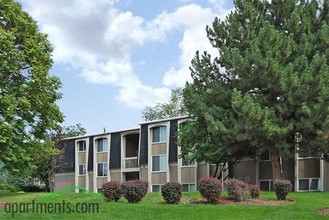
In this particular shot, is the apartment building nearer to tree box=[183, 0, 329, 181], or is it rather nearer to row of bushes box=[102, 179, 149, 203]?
tree box=[183, 0, 329, 181]

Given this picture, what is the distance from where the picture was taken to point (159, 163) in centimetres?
4462

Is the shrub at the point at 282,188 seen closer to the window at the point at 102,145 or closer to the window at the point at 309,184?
the window at the point at 309,184

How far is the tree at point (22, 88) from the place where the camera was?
2675 centimetres

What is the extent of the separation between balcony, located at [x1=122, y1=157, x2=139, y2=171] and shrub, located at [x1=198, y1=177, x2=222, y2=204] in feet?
91.7

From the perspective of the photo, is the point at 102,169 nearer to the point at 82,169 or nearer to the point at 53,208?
the point at 82,169

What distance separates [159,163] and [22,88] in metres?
19.1

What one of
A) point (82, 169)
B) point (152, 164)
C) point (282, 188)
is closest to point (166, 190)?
point (282, 188)

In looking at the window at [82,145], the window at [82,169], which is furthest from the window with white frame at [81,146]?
the window at [82,169]

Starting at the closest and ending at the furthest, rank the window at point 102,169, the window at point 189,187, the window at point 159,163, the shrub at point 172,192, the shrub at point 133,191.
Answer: the shrub at point 172,192 < the shrub at point 133,191 < the window at point 189,187 < the window at point 159,163 < the window at point 102,169

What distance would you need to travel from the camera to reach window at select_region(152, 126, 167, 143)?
4422cm

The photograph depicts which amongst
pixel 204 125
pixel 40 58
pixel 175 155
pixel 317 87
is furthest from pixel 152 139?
pixel 317 87

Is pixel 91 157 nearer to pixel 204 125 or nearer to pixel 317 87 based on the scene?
pixel 204 125

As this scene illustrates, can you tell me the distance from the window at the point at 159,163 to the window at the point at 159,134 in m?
1.37

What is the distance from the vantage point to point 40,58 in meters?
28.9
